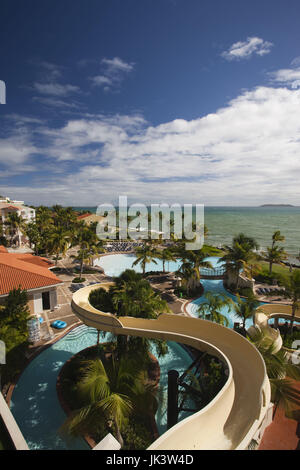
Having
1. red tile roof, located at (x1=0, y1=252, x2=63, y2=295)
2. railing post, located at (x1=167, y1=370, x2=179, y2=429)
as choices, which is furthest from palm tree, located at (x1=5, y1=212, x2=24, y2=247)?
railing post, located at (x1=167, y1=370, x2=179, y2=429)

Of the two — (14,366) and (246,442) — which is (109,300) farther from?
(246,442)

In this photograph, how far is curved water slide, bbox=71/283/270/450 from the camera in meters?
6.45

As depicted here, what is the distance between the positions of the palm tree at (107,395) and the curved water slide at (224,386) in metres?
2.10

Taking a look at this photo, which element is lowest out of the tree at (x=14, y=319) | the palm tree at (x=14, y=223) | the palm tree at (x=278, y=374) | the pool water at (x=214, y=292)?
the pool water at (x=214, y=292)

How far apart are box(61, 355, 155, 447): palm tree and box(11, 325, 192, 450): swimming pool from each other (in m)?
0.92

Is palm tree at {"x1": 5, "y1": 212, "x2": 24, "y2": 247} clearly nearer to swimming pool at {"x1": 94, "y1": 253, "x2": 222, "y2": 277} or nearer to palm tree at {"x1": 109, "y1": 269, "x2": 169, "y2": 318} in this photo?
swimming pool at {"x1": 94, "y1": 253, "x2": 222, "y2": 277}

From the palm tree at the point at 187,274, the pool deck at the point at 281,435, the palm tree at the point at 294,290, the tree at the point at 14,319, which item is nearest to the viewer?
the pool deck at the point at 281,435

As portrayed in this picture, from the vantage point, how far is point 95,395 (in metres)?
7.57

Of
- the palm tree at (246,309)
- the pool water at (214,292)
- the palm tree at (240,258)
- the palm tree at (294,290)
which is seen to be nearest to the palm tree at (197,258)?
the pool water at (214,292)

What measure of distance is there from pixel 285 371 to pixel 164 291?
17.3 meters

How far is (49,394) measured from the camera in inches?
470

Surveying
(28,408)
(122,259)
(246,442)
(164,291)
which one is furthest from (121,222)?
(246,442)

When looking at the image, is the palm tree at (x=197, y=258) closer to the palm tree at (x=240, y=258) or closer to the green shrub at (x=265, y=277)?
the palm tree at (x=240, y=258)

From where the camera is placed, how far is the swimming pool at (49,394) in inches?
385
